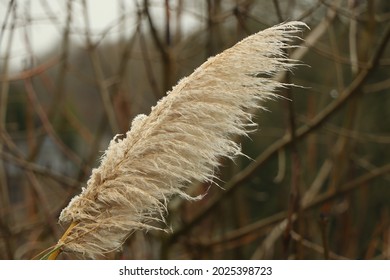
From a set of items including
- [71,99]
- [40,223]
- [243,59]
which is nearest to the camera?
[243,59]

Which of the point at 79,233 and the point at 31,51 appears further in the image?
the point at 31,51

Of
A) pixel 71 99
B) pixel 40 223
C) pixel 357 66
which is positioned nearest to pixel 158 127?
pixel 357 66

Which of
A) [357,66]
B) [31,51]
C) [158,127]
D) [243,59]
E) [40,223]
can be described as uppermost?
[31,51]
